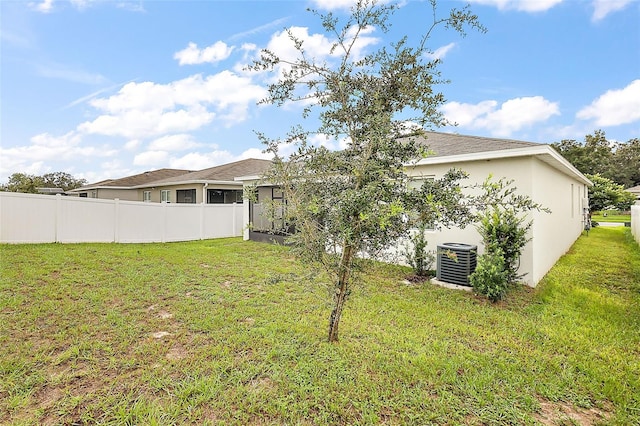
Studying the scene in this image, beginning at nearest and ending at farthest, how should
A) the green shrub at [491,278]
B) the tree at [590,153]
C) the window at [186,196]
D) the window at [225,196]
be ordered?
the green shrub at [491,278] → the window at [225,196] → the window at [186,196] → the tree at [590,153]

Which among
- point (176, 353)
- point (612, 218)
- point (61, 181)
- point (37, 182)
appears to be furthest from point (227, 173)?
point (612, 218)

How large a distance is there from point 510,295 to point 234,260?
6.60 m

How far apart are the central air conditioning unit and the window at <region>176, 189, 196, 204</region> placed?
14208 millimetres

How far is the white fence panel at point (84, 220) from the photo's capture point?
10.0 m

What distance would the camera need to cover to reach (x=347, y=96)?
3.21m

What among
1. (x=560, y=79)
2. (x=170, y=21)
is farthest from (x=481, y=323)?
(x=560, y=79)

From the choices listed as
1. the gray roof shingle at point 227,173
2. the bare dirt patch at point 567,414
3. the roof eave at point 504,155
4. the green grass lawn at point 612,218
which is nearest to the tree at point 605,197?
the green grass lawn at point 612,218

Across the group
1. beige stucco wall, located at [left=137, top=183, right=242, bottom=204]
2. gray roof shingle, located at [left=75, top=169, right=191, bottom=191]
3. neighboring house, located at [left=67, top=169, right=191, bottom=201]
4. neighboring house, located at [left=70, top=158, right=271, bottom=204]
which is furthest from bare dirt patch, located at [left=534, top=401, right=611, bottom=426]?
gray roof shingle, located at [left=75, top=169, right=191, bottom=191]

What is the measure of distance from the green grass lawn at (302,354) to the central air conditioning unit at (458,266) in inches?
17.9

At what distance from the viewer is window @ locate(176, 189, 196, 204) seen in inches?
672

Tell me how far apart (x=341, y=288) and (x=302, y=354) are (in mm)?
818

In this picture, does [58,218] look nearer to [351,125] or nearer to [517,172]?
[351,125]

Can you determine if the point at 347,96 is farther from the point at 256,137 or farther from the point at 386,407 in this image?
the point at 386,407

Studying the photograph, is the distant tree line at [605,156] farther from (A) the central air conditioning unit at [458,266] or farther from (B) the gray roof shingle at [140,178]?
(B) the gray roof shingle at [140,178]
